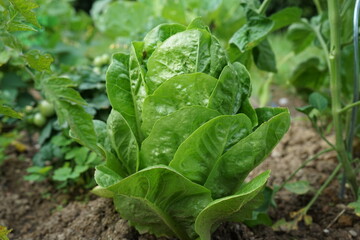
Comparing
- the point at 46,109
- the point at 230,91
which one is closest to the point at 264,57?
the point at 230,91

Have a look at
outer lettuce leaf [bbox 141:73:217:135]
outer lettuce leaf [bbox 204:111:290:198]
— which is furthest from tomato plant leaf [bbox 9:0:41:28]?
outer lettuce leaf [bbox 204:111:290:198]

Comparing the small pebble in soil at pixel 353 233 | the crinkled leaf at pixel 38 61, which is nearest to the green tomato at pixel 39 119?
the crinkled leaf at pixel 38 61

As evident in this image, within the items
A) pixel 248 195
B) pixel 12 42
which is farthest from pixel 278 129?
pixel 12 42

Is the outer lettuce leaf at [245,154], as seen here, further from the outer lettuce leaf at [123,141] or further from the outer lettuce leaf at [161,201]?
the outer lettuce leaf at [123,141]

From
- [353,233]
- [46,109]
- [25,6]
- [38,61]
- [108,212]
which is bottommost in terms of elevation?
[353,233]

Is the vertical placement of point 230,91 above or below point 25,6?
below

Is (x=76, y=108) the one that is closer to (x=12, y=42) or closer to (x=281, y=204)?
(x=12, y=42)

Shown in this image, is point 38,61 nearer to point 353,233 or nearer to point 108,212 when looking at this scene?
point 108,212
